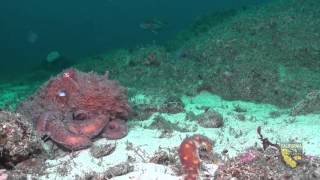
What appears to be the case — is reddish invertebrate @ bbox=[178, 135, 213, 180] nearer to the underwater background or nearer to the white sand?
the underwater background

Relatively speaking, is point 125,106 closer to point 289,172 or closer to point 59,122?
point 59,122

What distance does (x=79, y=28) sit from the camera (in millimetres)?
84188

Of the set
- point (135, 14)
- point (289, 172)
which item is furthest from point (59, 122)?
point (135, 14)

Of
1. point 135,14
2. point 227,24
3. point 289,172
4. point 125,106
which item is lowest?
point 289,172

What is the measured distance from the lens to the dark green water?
150 ft

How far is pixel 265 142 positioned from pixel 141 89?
7.01 metres

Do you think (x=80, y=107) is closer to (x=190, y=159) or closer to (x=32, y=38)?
(x=190, y=159)

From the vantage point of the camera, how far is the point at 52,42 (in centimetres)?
6525

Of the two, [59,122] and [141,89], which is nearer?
[59,122]

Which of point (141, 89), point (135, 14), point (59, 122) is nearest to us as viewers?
point (59, 122)

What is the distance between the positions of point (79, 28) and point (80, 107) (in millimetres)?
76779

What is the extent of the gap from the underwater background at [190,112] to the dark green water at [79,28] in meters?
7.05

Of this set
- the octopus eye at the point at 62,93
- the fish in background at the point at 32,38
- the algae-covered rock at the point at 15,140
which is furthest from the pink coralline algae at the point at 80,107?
the fish in background at the point at 32,38

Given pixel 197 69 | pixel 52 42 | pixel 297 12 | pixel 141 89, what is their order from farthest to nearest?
pixel 52 42
pixel 297 12
pixel 197 69
pixel 141 89
